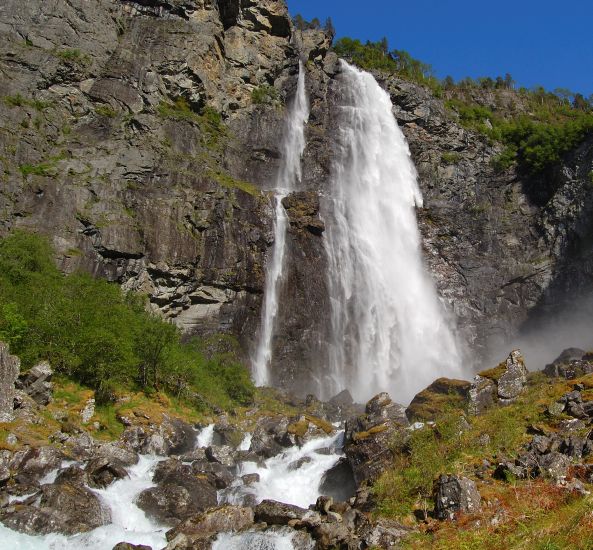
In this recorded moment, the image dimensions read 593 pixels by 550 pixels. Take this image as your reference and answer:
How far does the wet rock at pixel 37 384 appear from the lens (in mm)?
19125

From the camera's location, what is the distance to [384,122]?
166 ft

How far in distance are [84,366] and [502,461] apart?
1662cm

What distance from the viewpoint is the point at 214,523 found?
41.3 ft

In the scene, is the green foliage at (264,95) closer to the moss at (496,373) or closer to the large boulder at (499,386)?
the moss at (496,373)

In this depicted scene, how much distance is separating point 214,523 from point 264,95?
133ft

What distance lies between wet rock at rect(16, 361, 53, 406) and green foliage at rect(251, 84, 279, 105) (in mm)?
32819

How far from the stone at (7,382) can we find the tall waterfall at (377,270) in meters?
20.5

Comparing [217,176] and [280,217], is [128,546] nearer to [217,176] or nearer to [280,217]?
[280,217]

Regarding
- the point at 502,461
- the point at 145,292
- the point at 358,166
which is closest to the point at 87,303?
the point at 145,292

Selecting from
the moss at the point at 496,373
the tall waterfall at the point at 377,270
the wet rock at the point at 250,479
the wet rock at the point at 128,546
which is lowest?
the wet rock at the point at 128,546

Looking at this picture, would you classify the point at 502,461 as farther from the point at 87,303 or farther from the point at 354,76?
the point at 354,76

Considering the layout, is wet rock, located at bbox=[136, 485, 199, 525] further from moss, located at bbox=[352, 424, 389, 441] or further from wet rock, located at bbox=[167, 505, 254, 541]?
moss, located at bbox=[352, 424, 389, 441]

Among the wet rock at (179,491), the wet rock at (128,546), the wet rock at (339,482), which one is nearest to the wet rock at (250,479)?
the wet rock at (179,491)

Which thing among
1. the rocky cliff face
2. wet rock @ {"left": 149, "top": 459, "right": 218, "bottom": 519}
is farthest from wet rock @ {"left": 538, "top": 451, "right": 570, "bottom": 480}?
the rocky cliff face
